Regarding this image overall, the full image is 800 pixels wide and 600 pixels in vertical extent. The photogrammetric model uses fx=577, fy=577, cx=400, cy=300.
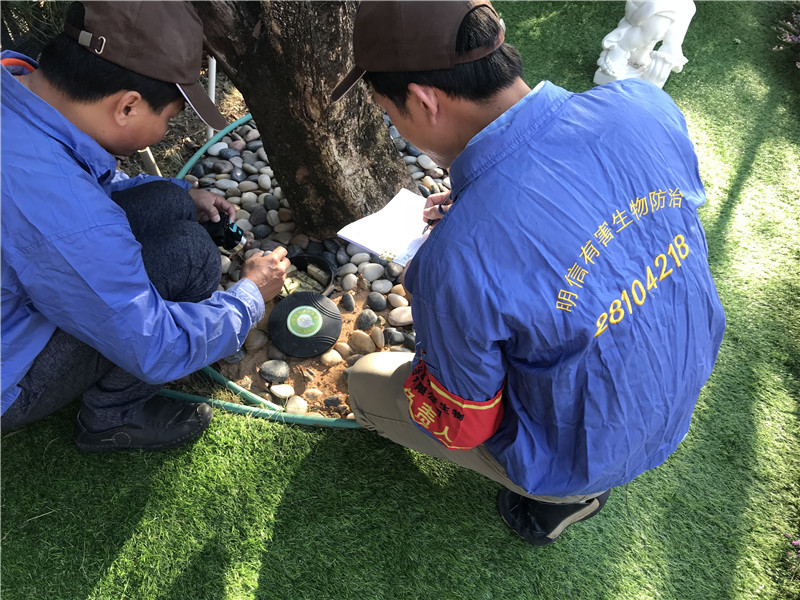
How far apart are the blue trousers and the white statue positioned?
2.61 meters

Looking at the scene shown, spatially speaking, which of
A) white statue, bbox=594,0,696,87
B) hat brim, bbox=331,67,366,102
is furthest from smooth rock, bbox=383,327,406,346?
white statue, bbox=594,0,696,87

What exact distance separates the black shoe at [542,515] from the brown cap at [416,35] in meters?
1.33

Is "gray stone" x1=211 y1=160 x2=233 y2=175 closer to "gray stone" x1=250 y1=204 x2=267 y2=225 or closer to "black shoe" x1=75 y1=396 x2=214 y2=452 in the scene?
"gray stone" x1=250 y1=204 x2=267 y2=225

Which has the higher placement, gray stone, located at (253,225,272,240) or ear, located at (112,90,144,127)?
ear, located at (112,90,144,127)

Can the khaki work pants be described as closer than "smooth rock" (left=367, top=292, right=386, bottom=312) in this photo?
Yes

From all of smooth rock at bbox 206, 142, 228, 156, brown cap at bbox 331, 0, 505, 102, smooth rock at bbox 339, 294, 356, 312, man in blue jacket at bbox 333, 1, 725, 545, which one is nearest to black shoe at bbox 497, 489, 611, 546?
man in blue jacket at bbox 333, 1, 725, 545

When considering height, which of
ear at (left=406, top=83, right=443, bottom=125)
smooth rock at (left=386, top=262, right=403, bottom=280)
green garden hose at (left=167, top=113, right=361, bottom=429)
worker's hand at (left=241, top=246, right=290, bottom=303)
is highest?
ear at (left=406, top=83, right=443, bottom=125)

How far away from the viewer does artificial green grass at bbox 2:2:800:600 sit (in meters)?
1.78

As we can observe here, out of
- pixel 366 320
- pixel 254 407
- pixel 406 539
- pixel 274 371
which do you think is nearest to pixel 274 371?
pixel 274 371

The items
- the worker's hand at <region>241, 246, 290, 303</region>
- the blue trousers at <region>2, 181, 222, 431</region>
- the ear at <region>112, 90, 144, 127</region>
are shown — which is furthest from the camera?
the worker's hand at <region>241, 246, 290, 303</region>

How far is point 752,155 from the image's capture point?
10.6 ft

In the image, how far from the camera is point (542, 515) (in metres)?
1.81

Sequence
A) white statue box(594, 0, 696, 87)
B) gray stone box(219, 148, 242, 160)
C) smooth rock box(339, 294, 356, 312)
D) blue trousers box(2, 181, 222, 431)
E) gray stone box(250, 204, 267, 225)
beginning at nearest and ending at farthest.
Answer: blue trousers box(2, 181, 222, 431), smooth rock box(339, 294, 356, 312), gray stone box(250, 204, 267, 225), gray stone box(219, 148, 242, 160), white statue box(594, 0, 696, 87)

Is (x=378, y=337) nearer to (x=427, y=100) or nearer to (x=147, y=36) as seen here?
(x=427, y=100)
